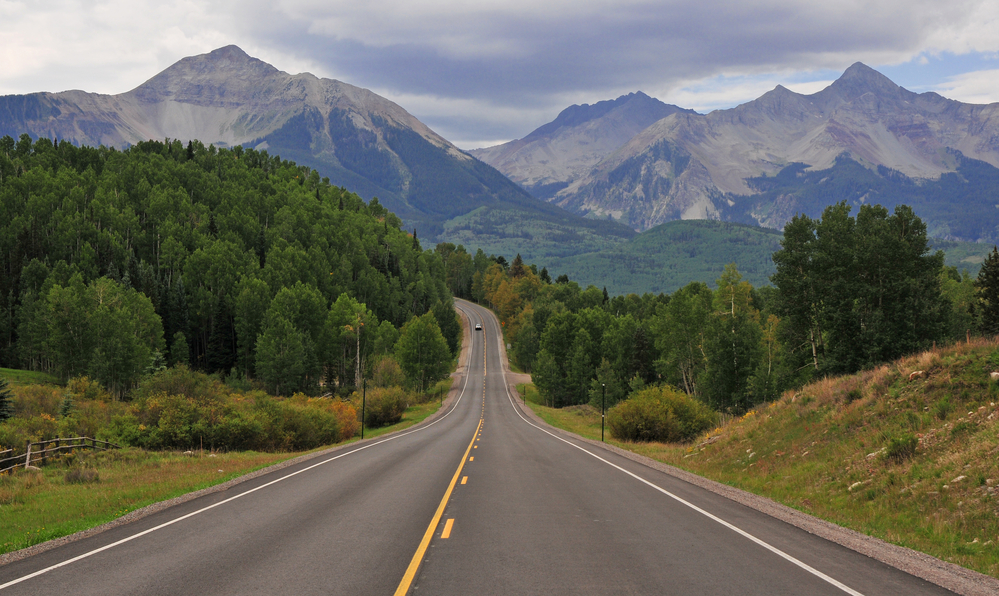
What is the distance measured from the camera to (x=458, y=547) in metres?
9.81

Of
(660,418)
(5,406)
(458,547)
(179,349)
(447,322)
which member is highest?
(447,322)

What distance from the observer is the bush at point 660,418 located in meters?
41.3

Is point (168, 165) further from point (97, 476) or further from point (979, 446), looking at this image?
point (979, 446)

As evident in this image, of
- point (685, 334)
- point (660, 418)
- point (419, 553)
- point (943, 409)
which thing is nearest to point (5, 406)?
point (419, 553)

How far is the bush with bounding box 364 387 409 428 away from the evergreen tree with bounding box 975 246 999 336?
58989 mm

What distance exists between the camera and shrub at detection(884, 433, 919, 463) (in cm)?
1570

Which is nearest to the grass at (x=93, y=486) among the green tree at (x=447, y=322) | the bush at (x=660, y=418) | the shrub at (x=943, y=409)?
the shrub at (x=943, y=409)

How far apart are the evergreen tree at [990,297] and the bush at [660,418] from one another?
3081 centimetres

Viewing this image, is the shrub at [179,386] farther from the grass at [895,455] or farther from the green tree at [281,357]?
the grass at [895,455]

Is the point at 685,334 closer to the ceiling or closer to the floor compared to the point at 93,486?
closer to the ceiling

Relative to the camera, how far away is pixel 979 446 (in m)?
13.8

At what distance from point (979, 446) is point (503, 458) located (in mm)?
16635

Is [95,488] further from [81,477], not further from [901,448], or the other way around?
[901,448]

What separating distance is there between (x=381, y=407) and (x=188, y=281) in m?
51.1
